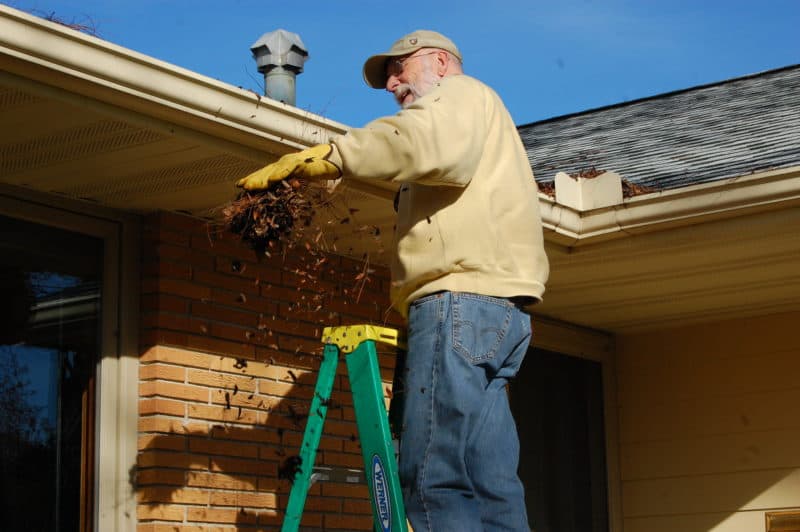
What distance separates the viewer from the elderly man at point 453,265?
428cm

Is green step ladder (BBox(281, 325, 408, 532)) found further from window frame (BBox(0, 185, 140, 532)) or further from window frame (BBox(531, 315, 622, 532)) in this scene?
window frame (BBox(531, 315, 622, 532))

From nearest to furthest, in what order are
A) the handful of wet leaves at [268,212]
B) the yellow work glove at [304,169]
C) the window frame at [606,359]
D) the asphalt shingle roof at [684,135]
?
the yellow work glove at [304,169] < the handful of wet leaves at [268,212] < the asphalt shingle roof at [684,135] < the window frame at [606,359]

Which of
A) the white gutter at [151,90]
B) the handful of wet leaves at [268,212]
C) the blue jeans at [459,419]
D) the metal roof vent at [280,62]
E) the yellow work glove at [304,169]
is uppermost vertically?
the metal roof vent at [280,62]

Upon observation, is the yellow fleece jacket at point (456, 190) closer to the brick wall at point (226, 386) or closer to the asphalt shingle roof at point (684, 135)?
the brick wall at point (226, 386)

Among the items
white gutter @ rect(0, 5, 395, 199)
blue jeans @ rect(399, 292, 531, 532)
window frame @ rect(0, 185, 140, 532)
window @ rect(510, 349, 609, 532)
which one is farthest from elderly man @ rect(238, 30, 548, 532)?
window @ rect(510, 349, 609, 532)

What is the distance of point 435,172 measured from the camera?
4.32 metres

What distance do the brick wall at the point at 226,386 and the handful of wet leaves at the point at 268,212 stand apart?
63.5 inches

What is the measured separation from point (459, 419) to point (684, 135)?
501 cm

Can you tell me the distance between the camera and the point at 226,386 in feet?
Answer: 21.5

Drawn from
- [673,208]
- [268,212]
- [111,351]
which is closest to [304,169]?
[268,212]

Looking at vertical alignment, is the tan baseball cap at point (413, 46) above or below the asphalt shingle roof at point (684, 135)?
below

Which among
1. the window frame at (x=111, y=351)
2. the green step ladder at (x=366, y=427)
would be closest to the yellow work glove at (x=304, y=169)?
the green step ladder at (x=366, y=427)

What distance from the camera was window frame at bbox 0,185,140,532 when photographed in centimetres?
607

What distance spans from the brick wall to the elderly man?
164 centimetres
